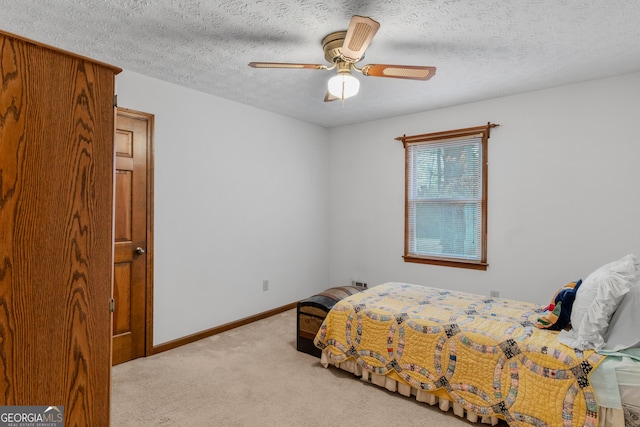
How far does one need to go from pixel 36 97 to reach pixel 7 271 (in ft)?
1.90

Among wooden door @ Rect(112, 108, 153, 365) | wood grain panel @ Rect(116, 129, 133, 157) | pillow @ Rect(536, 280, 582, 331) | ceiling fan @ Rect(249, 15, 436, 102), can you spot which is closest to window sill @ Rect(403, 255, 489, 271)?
pillow @ Rect(536, 280, 582, 331)

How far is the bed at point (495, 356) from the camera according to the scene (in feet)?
5.95

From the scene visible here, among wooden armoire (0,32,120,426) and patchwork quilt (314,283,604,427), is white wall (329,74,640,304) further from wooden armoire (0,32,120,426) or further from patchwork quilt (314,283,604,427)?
wooden armoire (0,32,120,426)

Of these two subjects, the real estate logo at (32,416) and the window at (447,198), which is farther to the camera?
the window at (447,198)

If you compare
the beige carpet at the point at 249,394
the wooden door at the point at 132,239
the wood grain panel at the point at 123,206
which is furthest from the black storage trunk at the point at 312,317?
the wood grain panel at the point at 123,206

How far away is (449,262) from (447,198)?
76 centimetres

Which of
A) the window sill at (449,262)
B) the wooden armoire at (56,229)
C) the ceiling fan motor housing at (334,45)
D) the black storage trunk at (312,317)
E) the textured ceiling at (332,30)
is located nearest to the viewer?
the wooden armoire at (56,229)

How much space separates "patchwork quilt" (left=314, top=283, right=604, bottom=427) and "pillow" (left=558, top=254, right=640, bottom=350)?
0.27ft

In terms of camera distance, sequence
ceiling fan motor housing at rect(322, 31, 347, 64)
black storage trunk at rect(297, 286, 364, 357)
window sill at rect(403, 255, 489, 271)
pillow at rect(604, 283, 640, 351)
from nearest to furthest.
A: pillow at rect(604, 283, 640, 351), ceiling fan motor housing at rect(322, 31, 347, 64), black storage trunk at rect(297, 286, 364, 357), window sill at rect(403, 255, 489, 271)

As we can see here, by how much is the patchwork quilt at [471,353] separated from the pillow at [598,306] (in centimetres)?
8

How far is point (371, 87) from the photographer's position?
3.36 metres

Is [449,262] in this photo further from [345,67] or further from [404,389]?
[345,67]

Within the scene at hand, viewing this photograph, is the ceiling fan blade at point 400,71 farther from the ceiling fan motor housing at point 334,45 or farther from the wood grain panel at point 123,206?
the wood grain panel at point 123,206

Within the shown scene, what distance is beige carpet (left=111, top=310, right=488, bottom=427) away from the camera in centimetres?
220
